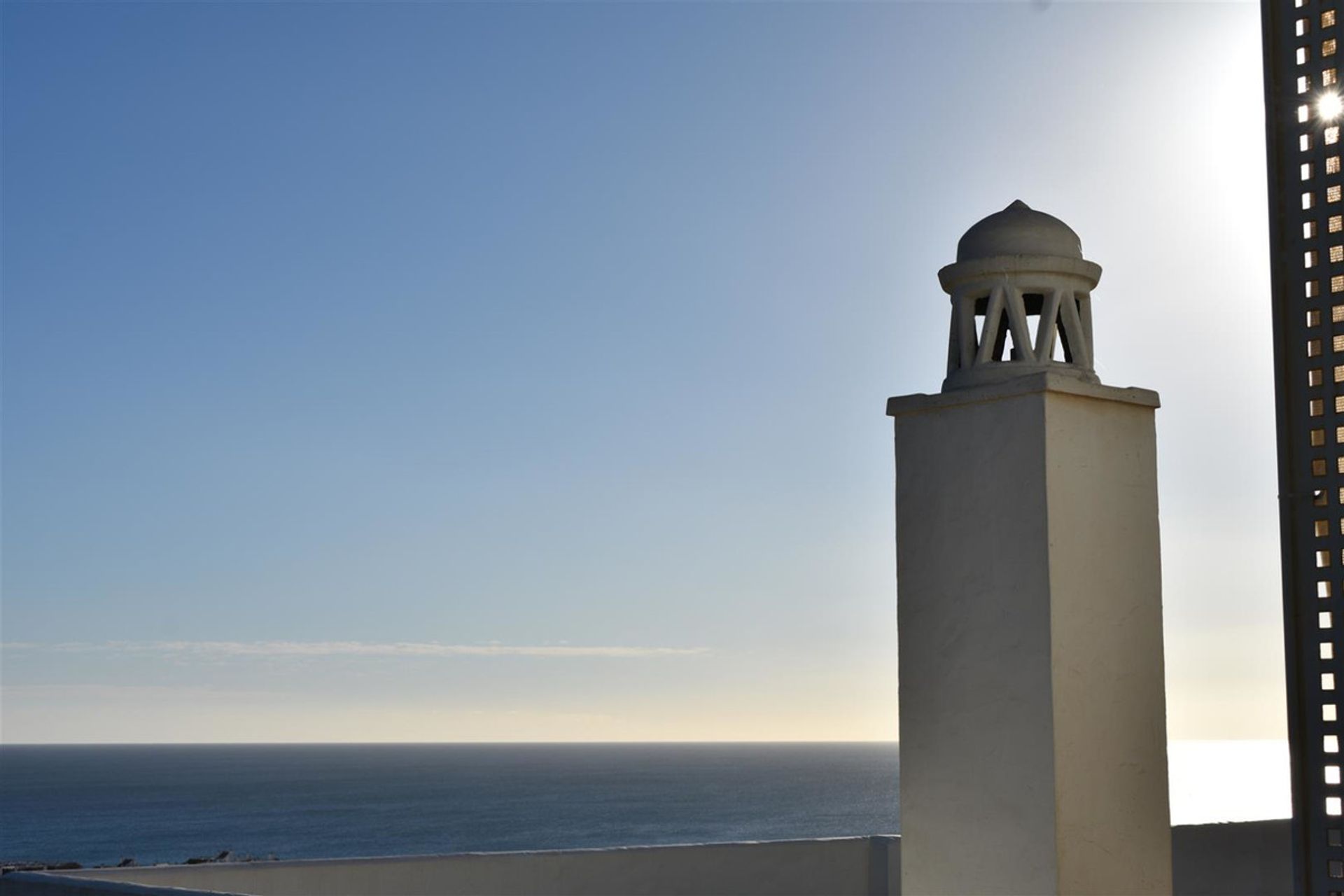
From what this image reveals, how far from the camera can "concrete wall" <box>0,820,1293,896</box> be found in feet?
31.9

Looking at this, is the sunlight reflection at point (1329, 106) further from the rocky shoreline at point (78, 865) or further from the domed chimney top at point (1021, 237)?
the rocky shoreline at point (78, 865)

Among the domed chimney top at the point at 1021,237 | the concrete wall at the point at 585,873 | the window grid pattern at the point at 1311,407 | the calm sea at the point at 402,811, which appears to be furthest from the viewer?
the calm sea at the point at 402,811

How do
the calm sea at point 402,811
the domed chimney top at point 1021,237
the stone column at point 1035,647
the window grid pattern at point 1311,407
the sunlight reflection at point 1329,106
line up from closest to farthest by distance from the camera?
1. the window grid pattern at point 1311,407
2. the sunlight reflection at point 1329,106
3. the stone column at point 1035,647
4. the domed chimney top at point 1021,237
5. the calm sea at point 402,811

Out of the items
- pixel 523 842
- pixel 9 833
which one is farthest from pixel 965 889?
pixel 9 833

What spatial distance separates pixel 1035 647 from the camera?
27.0ft

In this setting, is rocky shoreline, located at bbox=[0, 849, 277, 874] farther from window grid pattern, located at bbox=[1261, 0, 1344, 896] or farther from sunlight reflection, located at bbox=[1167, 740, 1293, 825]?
sunlight reflection, located at bbox=[1167, 740, 1293, 825]

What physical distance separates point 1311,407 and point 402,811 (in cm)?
11080

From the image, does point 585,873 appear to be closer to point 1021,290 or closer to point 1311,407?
point 1021,290

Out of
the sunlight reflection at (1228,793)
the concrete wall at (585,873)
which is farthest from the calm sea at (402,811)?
the concrete wall at (585,873)

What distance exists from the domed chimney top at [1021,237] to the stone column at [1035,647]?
2.50ft

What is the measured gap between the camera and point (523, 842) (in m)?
90.6

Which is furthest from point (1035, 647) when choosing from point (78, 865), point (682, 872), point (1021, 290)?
point (78, 865)

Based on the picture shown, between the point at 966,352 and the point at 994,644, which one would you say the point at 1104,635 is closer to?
the point at 994,644

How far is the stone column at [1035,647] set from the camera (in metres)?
8.18
